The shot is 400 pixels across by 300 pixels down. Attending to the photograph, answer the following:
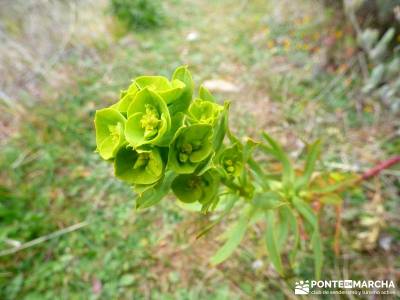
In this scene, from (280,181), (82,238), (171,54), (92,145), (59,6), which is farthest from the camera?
(59,6)

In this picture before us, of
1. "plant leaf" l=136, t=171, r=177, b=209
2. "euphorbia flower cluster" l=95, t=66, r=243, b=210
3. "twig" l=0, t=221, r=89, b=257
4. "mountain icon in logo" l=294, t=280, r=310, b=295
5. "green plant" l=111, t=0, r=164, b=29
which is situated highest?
"green plant" l=111, t=0, r=164, b=29

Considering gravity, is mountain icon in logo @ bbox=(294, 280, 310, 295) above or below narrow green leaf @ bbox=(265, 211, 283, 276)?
below

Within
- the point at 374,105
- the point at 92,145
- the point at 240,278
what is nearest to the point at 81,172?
the point at 92,145

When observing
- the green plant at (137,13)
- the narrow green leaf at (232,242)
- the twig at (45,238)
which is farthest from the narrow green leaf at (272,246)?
the green plant at (137,13)

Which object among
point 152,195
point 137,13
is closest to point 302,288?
point 152,195

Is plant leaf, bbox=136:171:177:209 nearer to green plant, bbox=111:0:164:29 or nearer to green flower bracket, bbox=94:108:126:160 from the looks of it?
green flower bracket, bbox=94:108:126:160

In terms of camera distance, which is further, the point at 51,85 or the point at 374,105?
the point at 51,85

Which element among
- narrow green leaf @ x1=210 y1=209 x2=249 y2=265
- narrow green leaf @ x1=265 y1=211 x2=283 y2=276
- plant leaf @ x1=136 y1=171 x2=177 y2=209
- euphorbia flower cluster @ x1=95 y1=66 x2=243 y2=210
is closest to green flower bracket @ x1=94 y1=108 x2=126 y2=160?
euphorbia flower cluster @ x1=95 y1=66 x2=243 y2=210

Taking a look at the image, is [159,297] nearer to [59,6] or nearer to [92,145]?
[92,145]
